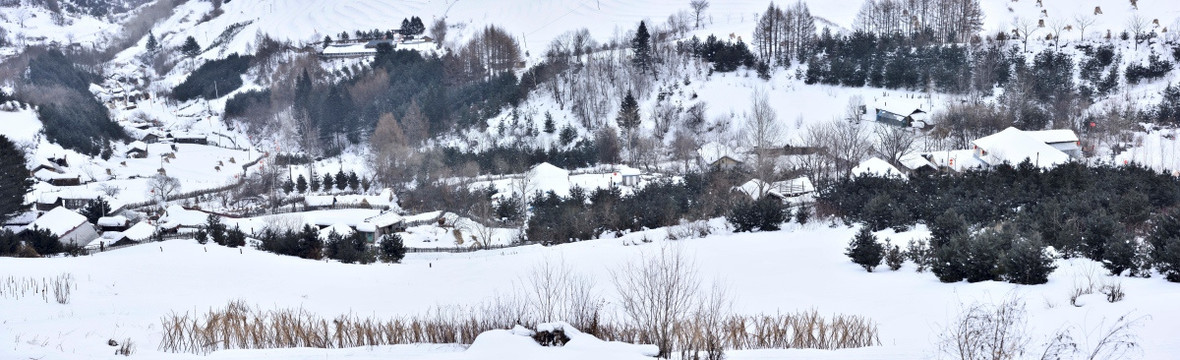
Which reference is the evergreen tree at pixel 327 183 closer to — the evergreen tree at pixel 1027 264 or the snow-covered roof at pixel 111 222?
the snow-covered roof at pixel 111 222

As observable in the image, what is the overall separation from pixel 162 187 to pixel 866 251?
36606 millimetres

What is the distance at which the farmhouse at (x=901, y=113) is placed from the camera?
120 feet

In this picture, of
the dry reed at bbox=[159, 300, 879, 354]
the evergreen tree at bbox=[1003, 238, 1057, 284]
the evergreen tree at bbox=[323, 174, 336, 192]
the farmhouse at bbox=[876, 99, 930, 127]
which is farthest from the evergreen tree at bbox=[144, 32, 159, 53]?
the evergreen tree at bbox=[1003, 238, 1057, 284]

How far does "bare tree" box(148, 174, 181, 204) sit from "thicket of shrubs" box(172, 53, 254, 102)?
2202cm

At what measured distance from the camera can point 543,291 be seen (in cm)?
1149

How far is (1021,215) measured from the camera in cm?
1439

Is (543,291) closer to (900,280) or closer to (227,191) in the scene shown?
(900,280)

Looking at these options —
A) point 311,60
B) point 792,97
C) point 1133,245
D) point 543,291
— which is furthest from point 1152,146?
point 311,60

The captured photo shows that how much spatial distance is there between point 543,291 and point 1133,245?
7.81m

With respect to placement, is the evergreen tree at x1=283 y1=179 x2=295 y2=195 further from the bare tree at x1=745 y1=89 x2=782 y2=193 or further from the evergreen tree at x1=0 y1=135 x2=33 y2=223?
the bare tree at x1=745 y1=89 x2=782 y2=193

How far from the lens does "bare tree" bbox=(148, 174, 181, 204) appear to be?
3821 centimetres

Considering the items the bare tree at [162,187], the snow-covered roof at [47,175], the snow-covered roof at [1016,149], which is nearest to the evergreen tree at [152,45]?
the snow-covered roof at [47,175]

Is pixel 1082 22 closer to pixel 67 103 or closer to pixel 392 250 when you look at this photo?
pixel 392 250

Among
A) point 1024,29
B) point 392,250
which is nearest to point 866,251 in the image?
point 392,250
